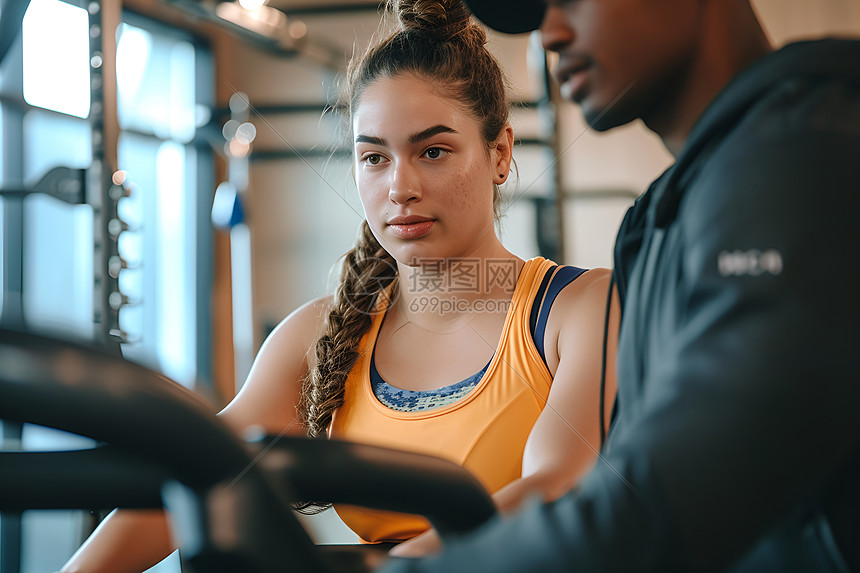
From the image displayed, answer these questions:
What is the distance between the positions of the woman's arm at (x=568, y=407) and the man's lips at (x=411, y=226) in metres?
0.19

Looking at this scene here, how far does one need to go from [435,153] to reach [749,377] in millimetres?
726

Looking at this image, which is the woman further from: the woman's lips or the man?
the man

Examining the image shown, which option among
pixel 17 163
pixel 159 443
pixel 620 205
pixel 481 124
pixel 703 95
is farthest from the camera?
pixel 620 205

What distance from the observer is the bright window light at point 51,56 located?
3.43m

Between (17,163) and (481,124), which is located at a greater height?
(17,163)

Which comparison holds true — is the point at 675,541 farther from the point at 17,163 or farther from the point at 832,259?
the point at 17,163

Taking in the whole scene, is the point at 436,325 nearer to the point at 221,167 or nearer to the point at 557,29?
the point at 557,29

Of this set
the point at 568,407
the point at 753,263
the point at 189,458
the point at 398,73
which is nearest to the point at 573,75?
the point at 753,263

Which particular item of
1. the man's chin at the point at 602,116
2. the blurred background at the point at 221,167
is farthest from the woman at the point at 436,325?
the blurred background at the point at 221,167

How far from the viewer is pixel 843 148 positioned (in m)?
0.35

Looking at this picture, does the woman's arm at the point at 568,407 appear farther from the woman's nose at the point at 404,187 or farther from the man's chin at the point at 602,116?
the man's chin at the point at 602,116

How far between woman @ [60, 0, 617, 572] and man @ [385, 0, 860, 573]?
493mm

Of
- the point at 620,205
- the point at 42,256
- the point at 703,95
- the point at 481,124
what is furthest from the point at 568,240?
the point at 703,95

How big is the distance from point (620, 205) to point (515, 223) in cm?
83
